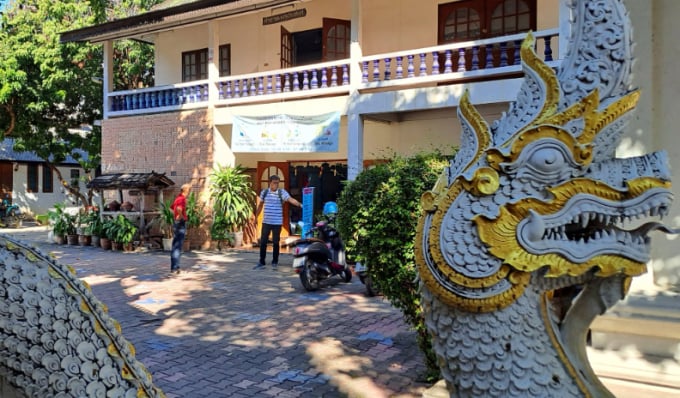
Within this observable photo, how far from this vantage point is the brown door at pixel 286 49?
40.7 ft

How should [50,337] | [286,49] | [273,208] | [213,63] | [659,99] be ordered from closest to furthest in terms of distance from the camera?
1. [50,337]
2. [659,99]
3. [273,208]
4. [213,63]
5. [286,49]

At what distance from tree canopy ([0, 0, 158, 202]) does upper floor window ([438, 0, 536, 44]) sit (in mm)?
10190

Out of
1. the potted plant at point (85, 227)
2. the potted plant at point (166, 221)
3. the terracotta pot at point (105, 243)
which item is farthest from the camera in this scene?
the potted plant at point (85, 227)

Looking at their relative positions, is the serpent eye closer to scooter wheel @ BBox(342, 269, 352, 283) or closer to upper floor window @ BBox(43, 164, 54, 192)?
scooter wheel @ BBox(342, 269, 352, 283)

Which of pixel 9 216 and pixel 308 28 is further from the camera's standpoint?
pixel 9 216

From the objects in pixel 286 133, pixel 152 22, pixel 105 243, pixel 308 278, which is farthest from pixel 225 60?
pixel 308 278

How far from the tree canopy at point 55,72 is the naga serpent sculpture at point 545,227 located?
15568 millimetres

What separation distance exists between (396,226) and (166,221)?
9.54m

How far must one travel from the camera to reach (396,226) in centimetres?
355

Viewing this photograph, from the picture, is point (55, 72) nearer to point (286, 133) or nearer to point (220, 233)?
point (220, 233)

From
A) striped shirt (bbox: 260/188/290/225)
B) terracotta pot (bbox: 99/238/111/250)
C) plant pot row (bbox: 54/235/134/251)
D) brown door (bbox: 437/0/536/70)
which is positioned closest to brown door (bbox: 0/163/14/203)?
plant pot row (bbox: 54/235/134/251)

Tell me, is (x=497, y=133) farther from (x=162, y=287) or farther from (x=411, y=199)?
(x=162, y=287)

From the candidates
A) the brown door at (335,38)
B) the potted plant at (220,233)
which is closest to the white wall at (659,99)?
the brown door at (335,38)

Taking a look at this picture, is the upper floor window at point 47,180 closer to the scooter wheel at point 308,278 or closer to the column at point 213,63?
the column at point 213,63
